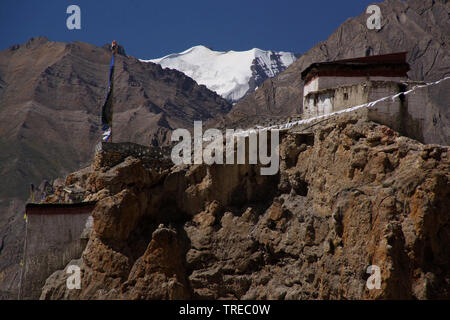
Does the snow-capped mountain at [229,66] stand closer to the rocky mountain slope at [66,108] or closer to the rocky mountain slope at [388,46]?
the rocky mountain slope at [66,108]

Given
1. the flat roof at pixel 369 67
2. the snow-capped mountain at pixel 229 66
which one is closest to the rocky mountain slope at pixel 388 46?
the snow-capped mountain at pixel 229 66

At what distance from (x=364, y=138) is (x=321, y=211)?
341cm

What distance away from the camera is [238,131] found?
29.7m

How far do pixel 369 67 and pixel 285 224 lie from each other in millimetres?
8433

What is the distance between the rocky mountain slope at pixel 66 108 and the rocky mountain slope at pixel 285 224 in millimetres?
50452

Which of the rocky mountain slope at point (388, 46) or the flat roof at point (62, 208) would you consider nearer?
the flat roof at point (62, 208)

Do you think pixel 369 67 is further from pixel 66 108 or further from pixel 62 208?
pixel 66 108

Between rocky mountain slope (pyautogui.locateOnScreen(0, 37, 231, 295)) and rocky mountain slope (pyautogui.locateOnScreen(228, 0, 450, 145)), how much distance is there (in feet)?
57.0

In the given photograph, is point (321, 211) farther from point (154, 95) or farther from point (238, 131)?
point (154, 95)

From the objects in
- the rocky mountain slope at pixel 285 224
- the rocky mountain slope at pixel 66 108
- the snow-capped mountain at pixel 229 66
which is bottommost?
the rocky mountain slope at pixel 285 224

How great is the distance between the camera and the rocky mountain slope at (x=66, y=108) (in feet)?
292

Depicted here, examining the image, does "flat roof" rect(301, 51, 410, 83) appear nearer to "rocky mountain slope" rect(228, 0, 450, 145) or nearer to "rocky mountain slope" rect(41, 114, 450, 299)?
"rocky mountain slope" rect(41, 114, 450, 299)

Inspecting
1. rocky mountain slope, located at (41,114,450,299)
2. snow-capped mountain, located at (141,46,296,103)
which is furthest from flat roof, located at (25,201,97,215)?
snow-capped mountain, located at (141,46,296,103)

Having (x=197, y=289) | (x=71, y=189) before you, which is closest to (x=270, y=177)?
(x=197, y=289)
